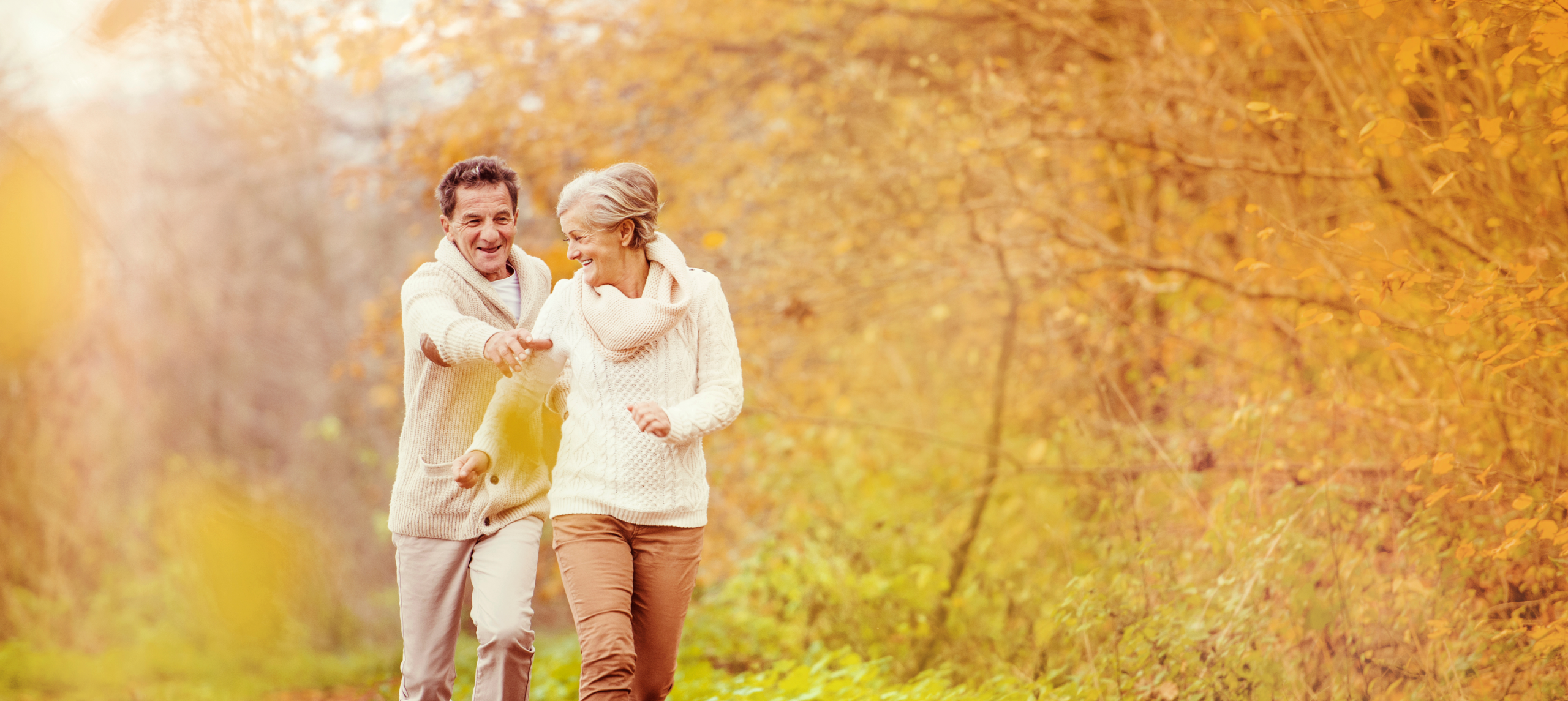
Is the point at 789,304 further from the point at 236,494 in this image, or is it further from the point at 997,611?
the point at 236,494

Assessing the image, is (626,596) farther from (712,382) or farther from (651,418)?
(712,382)

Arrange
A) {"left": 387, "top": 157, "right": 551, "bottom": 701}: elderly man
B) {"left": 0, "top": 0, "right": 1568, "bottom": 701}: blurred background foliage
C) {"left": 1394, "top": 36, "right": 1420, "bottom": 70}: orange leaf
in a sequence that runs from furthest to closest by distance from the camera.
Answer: {"left": 0, "top": 0, "right": 1568, "bottom": 701}: blurred background foliage < {"left": 1394, "top": 36, "right": 1420, "bottom": 70}: orange leaf < {"left": 387, "top": 157, "right": 551, "bottom": 701}: elderly man

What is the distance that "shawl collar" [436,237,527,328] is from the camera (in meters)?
3.25

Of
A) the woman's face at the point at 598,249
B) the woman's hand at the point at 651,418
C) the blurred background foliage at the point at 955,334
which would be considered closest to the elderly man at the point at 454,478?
the woman's face at the point at 598,249

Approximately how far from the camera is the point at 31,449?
10594mm

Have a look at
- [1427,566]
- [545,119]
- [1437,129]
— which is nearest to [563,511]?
[1427,566]

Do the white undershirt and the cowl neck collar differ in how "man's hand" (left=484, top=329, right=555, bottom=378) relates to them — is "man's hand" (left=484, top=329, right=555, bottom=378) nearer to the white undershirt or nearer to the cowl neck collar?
the cowl neck collar

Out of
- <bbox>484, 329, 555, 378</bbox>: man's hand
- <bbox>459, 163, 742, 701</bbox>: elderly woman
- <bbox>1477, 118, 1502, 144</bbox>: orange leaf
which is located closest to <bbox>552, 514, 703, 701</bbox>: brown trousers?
<bbox>459, 163, 742, 701</bbox>: elderly woman

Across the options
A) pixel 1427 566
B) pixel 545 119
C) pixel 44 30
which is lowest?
pixel 1427 566

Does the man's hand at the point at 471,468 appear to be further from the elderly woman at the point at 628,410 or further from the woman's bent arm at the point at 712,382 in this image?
the woman's bent arm at the point at 712,382

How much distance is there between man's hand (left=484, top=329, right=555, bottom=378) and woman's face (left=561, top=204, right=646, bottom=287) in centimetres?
25

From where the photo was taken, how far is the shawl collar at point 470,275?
325cm

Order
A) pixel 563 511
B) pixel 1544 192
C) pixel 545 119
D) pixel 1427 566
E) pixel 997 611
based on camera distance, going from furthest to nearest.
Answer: pixel 545 119 → pixel 997 611 → pixel 1544 192 → pixel 1427 566 → pixel 563 511

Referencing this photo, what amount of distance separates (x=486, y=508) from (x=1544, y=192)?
396 centimetres
